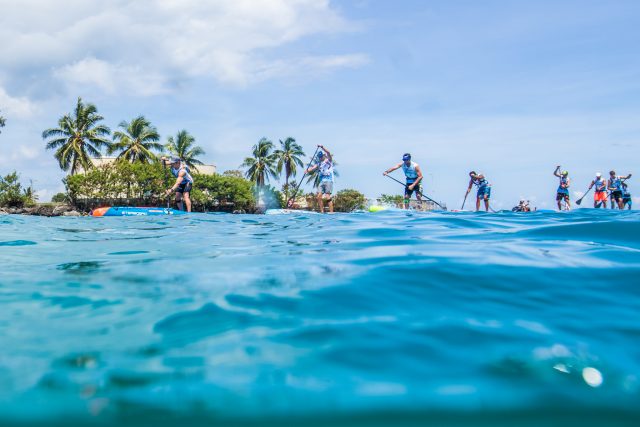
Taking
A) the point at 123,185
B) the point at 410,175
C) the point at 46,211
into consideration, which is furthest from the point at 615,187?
the point at 46,211

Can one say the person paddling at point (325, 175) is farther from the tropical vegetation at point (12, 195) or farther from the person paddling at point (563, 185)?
the tropical vegetation at point (12, 195)

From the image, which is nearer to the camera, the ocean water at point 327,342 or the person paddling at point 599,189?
the ocean water at point 327,342

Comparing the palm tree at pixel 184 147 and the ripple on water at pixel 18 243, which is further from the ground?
the palm tree at pixel 184 147

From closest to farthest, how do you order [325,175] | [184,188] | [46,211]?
[325,175] → [184,188] → [46,211]

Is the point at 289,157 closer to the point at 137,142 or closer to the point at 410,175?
the point at 137,142

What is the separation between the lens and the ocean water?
4.02 feet

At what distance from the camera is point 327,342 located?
5.32ft

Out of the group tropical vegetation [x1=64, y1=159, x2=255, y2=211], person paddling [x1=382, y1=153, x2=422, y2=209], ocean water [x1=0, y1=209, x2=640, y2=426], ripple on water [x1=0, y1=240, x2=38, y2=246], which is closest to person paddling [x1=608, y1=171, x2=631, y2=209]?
person paddling [x1=382, y1=153, x2=422, y2=209]

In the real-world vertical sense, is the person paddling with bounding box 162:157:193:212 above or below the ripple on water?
above

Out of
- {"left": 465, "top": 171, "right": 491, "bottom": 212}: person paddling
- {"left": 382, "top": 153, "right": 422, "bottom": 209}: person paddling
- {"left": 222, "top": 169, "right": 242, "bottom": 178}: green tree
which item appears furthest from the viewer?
{"left": 222, "top": 169, "right": 242, "bottom": 178}: green tree

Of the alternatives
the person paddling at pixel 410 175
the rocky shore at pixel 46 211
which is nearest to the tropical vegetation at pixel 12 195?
the rocky shore at pixel 46 211

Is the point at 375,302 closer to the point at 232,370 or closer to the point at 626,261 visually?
the point at 232,370

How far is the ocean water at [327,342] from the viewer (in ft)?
4.02

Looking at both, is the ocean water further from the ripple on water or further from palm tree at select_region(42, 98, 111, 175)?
palm tree at select_region(42, 98, 111, 175)
